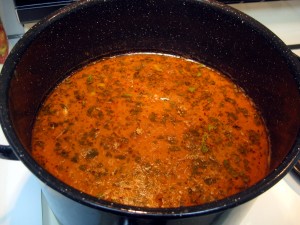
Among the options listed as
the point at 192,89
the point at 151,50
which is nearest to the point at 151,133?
the point at 192,89

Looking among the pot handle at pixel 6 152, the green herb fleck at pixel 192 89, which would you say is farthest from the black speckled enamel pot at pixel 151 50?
the green herb fleck at pixel 192 89

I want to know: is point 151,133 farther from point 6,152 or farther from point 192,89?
point 6,152

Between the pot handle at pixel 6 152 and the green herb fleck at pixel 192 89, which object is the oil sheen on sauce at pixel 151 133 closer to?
the green herb fleck at pixel 192 89

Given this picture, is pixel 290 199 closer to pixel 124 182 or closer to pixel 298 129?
pixel 298 129

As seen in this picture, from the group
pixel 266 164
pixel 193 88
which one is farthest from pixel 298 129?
pixel 193 88

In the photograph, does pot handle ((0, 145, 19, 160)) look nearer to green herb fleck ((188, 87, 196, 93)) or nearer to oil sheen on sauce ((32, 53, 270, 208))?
oil sheen on sauce ((32, 53, 270, 208))

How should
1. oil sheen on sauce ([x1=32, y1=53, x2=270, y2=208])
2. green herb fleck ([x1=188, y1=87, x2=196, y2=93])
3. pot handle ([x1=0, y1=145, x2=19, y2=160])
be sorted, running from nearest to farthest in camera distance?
1. pot handle ([x1=0, y1=145, x2=19, y2=160])
2. oil sheen on sauce ([x1=32, y1=53, x2=270, y2=208])
3. green herb fleck ([x1=188, y1=87, x2=196, y2=93])

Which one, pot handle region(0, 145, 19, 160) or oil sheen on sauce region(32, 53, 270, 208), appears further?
oil sheen on sauce region(32, 53, 270, 208)

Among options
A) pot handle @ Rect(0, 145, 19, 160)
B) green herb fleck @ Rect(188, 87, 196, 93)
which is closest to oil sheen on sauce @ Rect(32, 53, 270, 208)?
green herb fleck @ Rect(188, 87, 196, 93)
